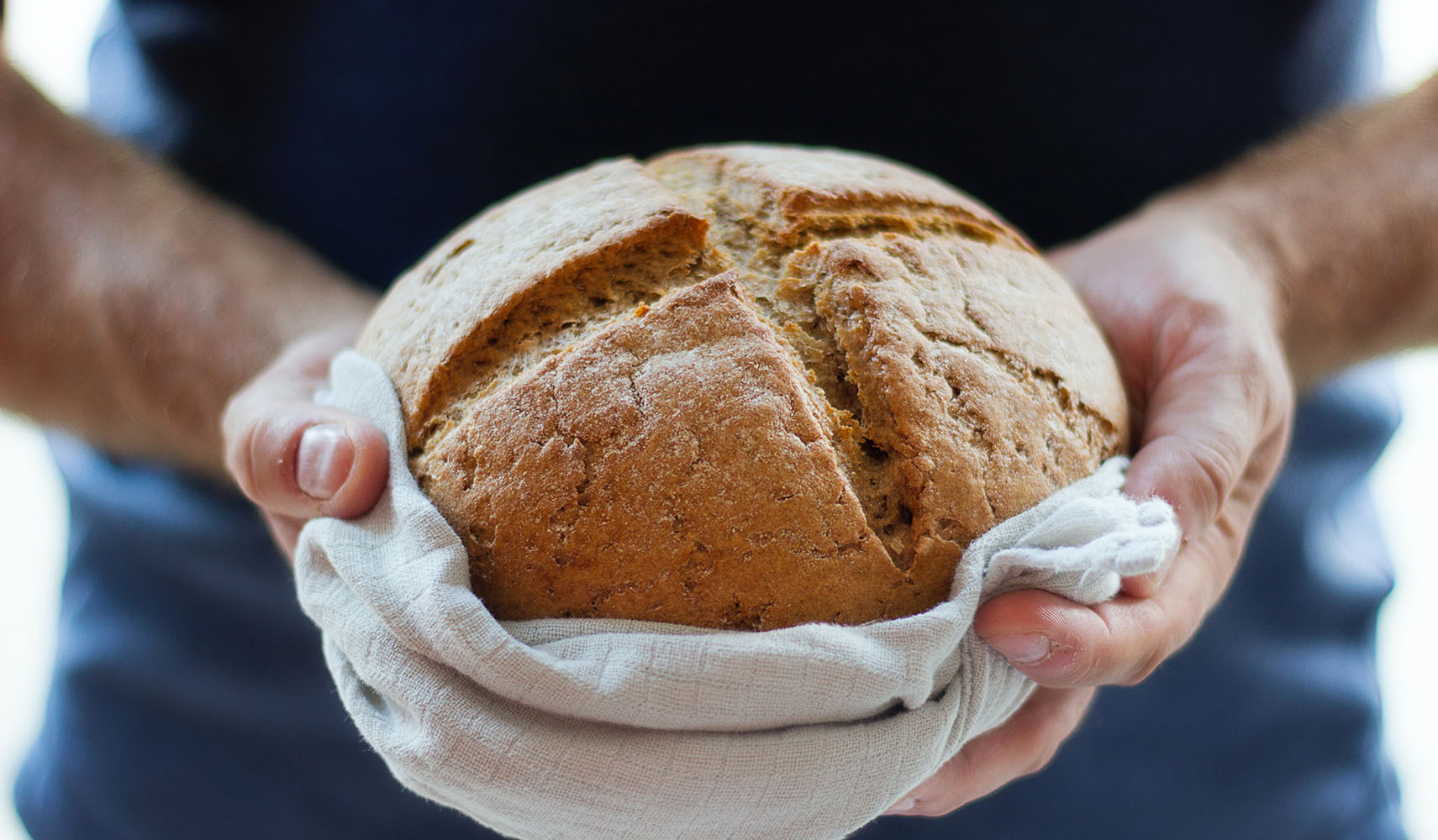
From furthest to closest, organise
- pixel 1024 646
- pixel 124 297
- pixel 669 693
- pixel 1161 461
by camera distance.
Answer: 1. pixel 124 297
2. pixel 1161 461
3. pixel 1024 646
4. pixel 669 693

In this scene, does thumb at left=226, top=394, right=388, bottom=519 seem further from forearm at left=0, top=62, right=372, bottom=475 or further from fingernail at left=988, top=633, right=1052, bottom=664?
fingernail at left=988, top=633, right=1052, bottom=664

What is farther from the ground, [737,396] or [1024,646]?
[737,396]

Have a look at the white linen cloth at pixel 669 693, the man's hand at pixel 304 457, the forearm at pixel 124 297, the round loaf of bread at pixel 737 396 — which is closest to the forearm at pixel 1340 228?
the round loaf of bread at pixel 737 396

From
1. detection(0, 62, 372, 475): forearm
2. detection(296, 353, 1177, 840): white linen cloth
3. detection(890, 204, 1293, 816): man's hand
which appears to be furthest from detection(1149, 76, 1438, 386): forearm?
detection(0, 62, 372, 475): forearm

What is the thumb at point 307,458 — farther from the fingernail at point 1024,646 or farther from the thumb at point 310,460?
the fingernail at point 1024,646

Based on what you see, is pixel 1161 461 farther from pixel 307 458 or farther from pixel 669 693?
pixel 307 458

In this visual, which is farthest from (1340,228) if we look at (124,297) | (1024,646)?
(124,297)

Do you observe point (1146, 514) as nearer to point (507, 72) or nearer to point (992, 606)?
point (992, 606)
